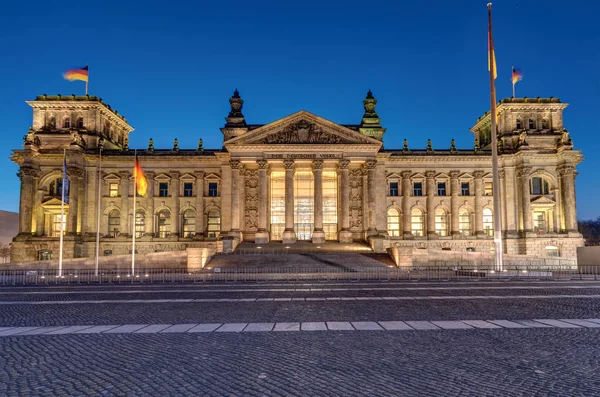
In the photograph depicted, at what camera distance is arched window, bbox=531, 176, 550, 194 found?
65.8 meters

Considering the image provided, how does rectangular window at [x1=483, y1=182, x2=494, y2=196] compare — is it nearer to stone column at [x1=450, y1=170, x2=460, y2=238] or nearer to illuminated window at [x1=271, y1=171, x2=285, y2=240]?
stone column at [x1=450, y1=170, x2=460, y2=238]

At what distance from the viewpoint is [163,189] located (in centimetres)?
6775

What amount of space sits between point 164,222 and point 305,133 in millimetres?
24897

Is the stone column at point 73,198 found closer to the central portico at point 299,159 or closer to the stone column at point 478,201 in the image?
the central portico at point 299,159

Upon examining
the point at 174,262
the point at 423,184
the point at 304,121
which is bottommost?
the point at 174,262

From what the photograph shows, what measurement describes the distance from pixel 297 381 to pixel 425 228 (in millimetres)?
63309

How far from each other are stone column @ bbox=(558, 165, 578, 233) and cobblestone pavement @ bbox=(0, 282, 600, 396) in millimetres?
54170

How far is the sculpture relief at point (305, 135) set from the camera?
60094mm

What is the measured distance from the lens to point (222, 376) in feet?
23.1

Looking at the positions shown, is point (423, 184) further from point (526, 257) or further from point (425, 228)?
point (526, 257)

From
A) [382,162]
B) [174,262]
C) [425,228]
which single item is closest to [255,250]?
[174,262]

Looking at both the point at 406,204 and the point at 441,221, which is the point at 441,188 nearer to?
the point at 441,221

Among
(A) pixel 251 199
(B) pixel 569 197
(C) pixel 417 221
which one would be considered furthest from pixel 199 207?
(B) pixel 569 197

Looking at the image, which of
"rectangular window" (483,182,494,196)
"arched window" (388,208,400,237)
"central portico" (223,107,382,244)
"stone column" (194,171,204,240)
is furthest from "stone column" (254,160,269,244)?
"rectangular window" (483,182,494,196)
